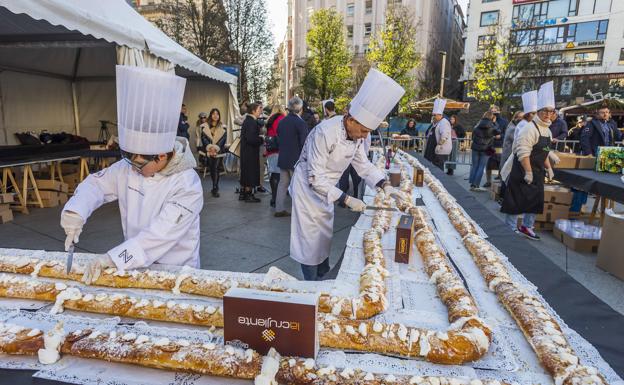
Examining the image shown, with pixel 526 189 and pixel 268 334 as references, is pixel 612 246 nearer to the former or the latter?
pixel 526 189

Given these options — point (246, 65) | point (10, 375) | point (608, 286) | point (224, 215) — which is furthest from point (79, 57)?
point (246, 65)

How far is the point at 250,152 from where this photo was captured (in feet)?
22.4

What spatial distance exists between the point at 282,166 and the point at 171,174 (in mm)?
3728

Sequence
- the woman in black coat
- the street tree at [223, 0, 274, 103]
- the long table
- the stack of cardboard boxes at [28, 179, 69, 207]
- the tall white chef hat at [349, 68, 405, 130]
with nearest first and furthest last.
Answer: the long table < the tall white chef hat at [349, 68, 405, 130] < the stack of cardboard boxes at [28, 179, 69, 207] < the woman in black coat < the street tree at [223, 0, 274, 103]

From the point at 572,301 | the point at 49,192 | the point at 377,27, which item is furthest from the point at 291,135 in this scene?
the point at 377,27

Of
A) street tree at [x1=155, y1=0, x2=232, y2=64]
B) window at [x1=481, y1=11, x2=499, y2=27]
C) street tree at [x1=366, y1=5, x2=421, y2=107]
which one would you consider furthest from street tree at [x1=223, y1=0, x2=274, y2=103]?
window at [x1=481, y1=11, x2=499, y2=27]

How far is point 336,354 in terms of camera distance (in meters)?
1.23

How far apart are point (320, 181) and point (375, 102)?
2.15 ft

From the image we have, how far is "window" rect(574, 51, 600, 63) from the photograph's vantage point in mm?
32281

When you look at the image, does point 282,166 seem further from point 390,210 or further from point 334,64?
point 334,64

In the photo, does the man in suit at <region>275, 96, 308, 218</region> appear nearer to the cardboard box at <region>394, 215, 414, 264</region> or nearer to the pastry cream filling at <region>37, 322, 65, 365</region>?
the cardboard box at <region>394, 215, 414, 264</region>

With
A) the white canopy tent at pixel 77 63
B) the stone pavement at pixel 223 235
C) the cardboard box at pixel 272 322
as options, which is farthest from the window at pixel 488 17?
the cardboard box at pixel 272 322

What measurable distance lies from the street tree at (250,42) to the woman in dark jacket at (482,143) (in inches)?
492

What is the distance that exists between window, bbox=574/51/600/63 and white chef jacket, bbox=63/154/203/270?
40437 millimetres
